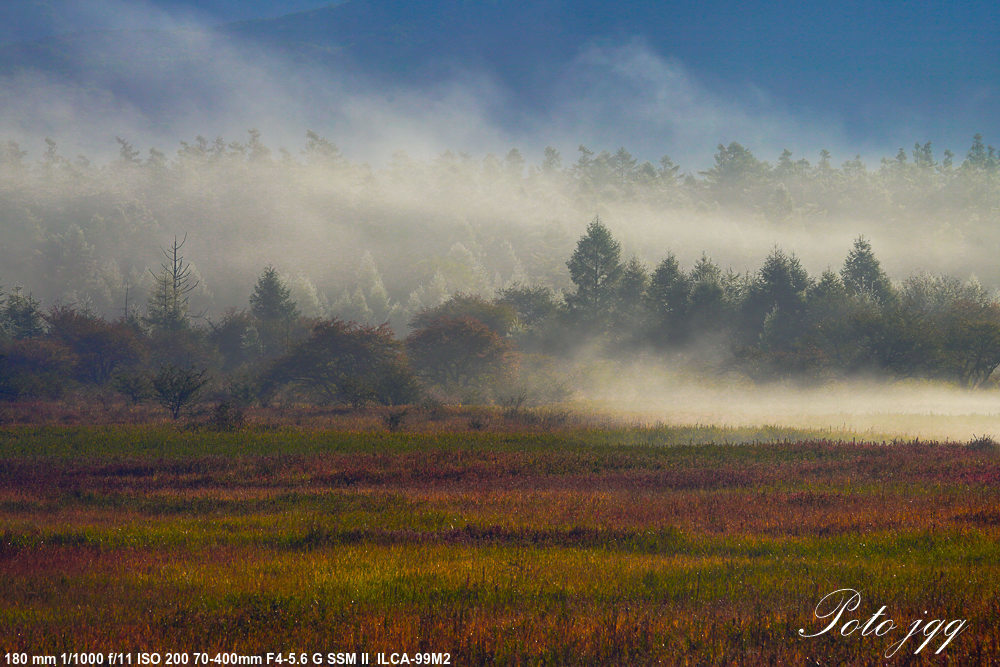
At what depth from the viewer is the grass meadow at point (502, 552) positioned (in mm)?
6914

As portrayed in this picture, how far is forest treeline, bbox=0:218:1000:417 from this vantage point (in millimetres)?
46594

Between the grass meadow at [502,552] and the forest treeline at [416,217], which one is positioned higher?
the forest treeline at [416,217]

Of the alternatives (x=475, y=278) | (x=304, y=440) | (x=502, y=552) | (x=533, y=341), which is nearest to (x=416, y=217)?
(x=475, y=278)

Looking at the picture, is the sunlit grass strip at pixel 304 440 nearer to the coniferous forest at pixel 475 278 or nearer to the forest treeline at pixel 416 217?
the coniferous forest at pixel 475 278

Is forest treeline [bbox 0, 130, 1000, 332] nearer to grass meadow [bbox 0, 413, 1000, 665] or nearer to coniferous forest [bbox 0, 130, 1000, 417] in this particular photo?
coniferous forest [bbox 0, 130, 1000, 417]

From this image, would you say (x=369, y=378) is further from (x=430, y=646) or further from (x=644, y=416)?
(x=430, y=646)

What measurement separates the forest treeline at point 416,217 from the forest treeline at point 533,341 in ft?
155

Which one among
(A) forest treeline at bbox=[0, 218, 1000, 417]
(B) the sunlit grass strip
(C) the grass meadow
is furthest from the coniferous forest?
(C) the grass meadow

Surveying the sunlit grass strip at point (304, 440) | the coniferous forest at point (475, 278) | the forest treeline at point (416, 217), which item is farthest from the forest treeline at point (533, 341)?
the forest treeline at point (416, 217)

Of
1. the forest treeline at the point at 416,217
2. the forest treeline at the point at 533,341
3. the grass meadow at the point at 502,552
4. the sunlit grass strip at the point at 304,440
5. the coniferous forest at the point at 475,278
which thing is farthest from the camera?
the forest treeline at the point at 416,217

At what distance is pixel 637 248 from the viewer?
5812 inches

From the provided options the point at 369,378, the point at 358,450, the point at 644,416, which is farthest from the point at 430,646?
the point at 369,378

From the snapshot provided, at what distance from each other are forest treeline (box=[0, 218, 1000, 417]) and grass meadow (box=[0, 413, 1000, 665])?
18234 mm

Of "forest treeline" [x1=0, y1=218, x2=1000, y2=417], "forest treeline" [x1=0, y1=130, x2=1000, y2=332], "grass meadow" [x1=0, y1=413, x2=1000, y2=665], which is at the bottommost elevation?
"grass meadow" [x1=0, y1=413, x2=1000, y2=665]
